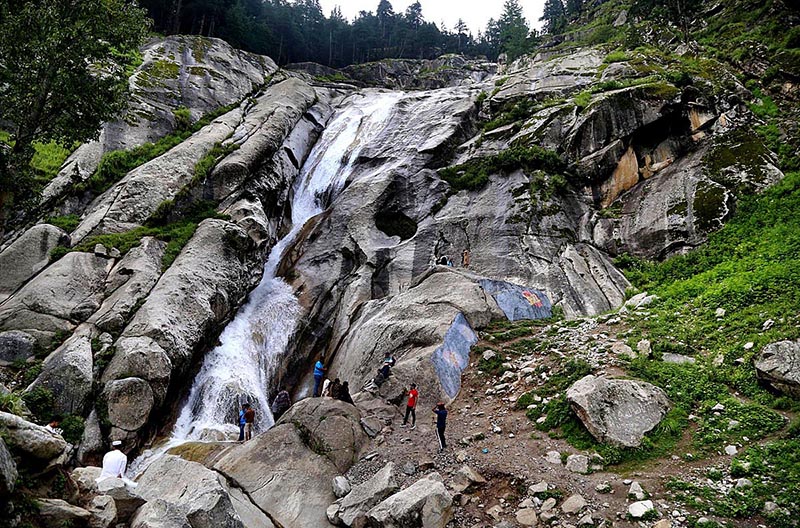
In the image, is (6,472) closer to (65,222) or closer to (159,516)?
(159,516)

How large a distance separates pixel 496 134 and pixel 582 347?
21.2 meters

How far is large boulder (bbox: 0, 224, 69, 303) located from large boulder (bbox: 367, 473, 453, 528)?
1981cm

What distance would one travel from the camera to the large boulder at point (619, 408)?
37.7 ft

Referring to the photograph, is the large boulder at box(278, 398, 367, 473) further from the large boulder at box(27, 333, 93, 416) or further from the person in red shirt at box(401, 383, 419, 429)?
the large boulder at box(27, 333, 93, 416)

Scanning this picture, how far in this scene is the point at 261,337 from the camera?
24.7 m

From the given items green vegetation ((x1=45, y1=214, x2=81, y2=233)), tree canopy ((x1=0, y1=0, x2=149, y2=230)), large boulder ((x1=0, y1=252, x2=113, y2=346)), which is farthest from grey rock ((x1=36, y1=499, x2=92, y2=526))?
green vegetation ((x1=45, y1=214, x2=81, y2=233))

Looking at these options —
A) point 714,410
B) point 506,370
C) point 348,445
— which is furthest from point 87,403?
point 714,410

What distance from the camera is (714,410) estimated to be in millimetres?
11531

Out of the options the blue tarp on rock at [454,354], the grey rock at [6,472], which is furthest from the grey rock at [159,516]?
the blue tarp on rock at [454,354]

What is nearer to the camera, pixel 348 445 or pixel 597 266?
pixel 348 445

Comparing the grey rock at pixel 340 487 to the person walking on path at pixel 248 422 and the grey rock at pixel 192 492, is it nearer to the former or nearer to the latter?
the grey rock at pixel 192 492

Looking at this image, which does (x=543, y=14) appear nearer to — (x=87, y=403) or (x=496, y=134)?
(x=496, y=134)

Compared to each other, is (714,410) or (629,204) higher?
(629,204)

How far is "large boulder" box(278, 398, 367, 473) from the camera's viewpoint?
45.2ft
